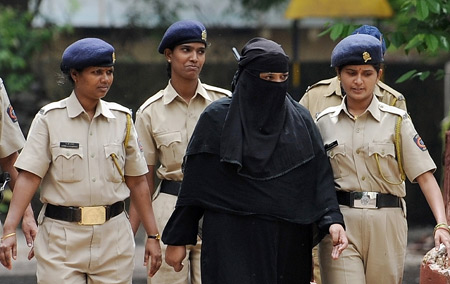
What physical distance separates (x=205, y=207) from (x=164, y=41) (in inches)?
65.4

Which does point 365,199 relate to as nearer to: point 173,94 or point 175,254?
point 175,254

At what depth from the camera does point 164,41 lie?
7.05 metres

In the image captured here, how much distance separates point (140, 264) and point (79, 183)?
521 cm

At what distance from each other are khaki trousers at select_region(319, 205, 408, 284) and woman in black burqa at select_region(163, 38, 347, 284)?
1.08 ft

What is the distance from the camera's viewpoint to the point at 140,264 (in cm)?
1116

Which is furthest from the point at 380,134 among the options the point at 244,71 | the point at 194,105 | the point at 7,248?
the point at 7,248

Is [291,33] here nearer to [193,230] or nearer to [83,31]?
[83,31]

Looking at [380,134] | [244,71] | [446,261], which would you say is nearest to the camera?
[244,71]

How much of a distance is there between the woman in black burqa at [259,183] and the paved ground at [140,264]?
457 cm

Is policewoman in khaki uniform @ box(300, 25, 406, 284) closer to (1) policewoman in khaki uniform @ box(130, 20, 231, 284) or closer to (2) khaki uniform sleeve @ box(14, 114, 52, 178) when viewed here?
(1) policewoman in khaki uniform @ box(130, 20, 231, 284)

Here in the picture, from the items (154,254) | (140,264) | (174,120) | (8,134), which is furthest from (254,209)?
(140,264)

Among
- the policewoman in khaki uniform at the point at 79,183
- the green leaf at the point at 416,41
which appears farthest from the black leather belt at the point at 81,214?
the green leaf at the point at 416,41

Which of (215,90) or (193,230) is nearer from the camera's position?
(193,230)

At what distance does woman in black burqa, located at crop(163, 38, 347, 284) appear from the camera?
5625 mm
